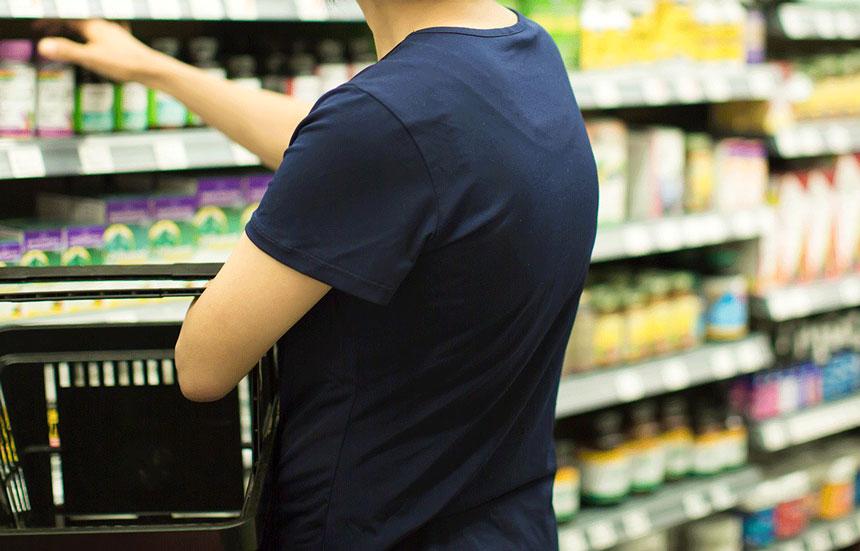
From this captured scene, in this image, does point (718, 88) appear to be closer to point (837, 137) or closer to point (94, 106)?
point (837, 137)

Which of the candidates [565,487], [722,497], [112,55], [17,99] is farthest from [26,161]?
[722,497]

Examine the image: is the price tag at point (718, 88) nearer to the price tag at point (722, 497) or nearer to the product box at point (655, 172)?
the product box at point (655, 172)

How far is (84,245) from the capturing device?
1.86 metres

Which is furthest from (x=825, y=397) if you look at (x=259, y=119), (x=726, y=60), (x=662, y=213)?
(x=259, y=119)

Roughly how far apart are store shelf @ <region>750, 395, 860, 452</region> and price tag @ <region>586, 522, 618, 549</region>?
63 cm

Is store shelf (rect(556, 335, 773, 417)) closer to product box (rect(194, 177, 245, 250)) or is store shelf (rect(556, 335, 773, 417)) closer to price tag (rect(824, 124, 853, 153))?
price tag (rect(824, 124, 853, 153))

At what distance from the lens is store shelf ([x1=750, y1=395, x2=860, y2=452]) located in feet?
10.00

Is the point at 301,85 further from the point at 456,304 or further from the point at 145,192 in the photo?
the point at 456,304

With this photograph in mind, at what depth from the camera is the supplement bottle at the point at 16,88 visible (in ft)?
5.67

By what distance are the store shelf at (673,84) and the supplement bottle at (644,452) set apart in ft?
2.82

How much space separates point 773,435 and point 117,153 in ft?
6.86

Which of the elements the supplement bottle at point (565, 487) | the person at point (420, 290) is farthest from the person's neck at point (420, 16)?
the supplement bottle at point (565, 487)

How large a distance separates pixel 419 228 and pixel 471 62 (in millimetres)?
188

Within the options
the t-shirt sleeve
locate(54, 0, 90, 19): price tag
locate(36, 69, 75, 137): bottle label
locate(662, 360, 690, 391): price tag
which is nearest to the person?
the t-shirt sleeve
